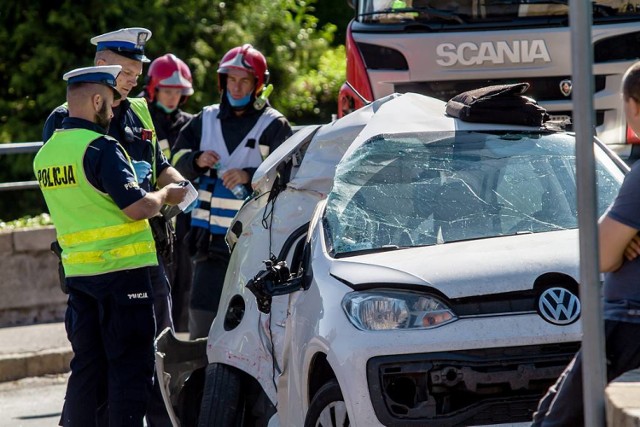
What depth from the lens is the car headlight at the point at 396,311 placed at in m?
5.04

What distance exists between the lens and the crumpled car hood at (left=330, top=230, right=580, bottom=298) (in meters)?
5.07

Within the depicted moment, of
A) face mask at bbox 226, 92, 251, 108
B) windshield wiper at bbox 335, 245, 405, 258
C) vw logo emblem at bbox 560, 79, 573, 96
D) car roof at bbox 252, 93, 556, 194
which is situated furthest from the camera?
vw logo emblem at bbox 560, 79, 573, 96

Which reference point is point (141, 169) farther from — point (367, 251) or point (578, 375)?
point (578, 375)

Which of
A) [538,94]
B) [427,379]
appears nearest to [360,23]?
[538,94]

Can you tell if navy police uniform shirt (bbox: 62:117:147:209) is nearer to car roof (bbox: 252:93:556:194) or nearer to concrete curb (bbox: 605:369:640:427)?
car roof (bbox: 252:93:556:194)

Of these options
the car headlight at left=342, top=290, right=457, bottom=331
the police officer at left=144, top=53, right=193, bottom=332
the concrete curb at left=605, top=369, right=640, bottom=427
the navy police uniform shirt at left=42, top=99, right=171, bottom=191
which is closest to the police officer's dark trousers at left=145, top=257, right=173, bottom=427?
the navy police uniform shirt at left=42, top=99, right=171, bottom=191

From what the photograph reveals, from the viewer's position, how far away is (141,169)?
21.9ft

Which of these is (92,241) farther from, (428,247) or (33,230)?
(33,230)

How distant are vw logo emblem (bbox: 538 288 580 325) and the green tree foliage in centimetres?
1090

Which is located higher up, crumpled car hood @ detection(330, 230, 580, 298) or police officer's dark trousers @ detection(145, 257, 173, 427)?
crumpled car hood @ detection(330, 230, 580, 298)

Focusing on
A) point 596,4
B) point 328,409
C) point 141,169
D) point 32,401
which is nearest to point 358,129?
→ point 141,169

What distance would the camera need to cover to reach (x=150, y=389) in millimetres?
6441

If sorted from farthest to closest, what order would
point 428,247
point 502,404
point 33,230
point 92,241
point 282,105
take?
point 282,105
point 33,230
point 92,241
point 428,247
point 502,404

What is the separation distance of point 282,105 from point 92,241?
1210 centimetres
